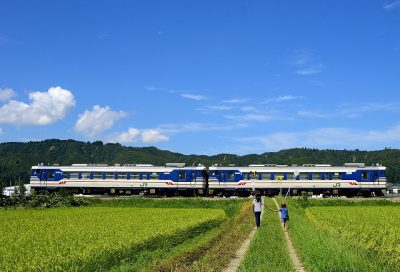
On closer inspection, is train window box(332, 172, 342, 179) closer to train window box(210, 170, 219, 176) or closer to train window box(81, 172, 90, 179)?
train window box(210, 170, 219, 176)

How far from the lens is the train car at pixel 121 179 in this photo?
206 feet

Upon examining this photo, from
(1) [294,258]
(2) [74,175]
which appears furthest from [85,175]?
(1) [294,258]

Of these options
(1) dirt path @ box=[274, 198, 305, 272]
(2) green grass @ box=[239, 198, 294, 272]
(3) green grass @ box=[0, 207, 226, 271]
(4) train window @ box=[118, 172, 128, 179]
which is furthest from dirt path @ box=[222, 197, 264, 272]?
(4) train window @ box=[118, 172, 128, 179]

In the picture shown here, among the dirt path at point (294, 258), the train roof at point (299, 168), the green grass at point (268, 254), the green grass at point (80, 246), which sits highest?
the train roof at point (299, 168)

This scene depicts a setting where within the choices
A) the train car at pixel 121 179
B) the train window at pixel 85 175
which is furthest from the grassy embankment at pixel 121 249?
the train window at pixel 85 175

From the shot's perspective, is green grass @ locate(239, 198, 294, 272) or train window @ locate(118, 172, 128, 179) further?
train window @ locate(118, 172, 128, 179)

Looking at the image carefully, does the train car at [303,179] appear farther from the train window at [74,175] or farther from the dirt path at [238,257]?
the dirt path at [238,257]

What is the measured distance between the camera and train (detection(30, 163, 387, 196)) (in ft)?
201

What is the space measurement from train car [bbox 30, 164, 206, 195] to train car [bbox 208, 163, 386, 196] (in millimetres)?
3097

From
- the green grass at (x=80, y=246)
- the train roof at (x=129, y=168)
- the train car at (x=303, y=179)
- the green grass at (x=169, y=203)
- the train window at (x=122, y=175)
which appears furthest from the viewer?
the train window at (x=122, y=175)

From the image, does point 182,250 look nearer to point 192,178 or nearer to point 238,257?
point 238,257

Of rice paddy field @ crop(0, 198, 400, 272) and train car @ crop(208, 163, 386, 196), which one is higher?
train car @ crop(208, 163, 386, 196)

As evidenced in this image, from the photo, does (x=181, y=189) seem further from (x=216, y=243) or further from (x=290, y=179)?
(x=216, y=243)

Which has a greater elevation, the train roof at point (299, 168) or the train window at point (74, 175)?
the train roof at point (299, 168)
